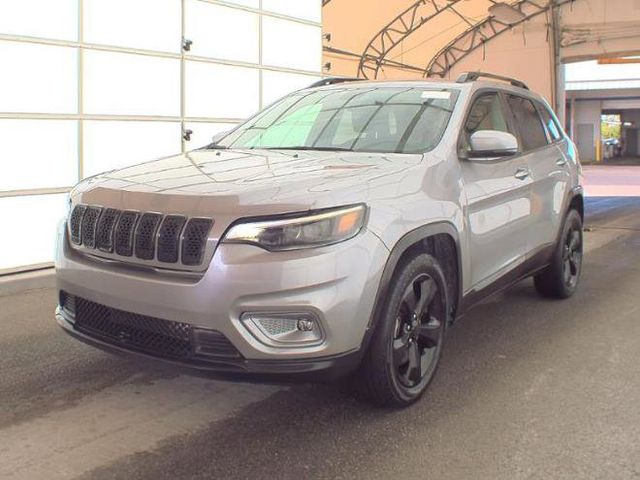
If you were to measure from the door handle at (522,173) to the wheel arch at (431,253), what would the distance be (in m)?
1.19

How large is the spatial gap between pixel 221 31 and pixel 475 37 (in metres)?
16.6

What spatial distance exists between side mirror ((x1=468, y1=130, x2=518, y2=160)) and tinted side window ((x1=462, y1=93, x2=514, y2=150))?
3.0 inches

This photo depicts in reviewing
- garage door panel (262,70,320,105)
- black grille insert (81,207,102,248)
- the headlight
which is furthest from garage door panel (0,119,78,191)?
the headlight

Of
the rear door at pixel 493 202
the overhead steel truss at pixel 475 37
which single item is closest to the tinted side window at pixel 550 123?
the rear door at pixel 493 202

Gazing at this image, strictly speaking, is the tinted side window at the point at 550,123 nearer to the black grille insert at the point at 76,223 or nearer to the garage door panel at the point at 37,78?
the black grille insert at the point at 76,223

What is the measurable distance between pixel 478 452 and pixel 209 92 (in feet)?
24.8

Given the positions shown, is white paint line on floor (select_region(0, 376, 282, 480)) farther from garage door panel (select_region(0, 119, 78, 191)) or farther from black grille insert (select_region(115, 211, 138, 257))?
garage door panel (select_region(0, 119, 78, 191))

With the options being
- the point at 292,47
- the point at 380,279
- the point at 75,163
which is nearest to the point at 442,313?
the point at 380,279

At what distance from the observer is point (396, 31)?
2220 cm

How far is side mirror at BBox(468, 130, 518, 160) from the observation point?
4.20 m

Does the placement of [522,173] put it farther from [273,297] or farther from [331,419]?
[273,297]

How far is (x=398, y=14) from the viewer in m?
21.2

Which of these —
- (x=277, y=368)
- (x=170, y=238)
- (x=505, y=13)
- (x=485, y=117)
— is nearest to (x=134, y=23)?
(x=485, y=117)

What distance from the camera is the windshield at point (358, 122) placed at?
14.1 feet
